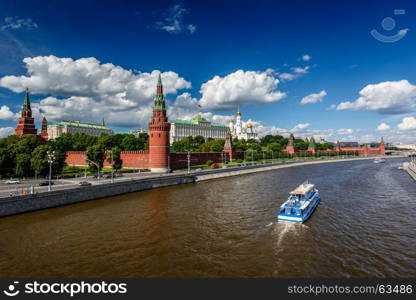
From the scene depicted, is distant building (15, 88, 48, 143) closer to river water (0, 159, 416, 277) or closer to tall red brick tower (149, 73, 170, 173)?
tall red brick tower (149, 73, 170, 173)

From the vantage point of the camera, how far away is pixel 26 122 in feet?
229

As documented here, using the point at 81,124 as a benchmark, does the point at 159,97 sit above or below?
below

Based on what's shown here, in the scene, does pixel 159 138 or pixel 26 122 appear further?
pixel 26 122

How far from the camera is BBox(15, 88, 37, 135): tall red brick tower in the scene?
69.1m

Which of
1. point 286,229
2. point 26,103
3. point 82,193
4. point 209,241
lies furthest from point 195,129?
point 209,241

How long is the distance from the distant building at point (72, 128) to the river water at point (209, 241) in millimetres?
156581

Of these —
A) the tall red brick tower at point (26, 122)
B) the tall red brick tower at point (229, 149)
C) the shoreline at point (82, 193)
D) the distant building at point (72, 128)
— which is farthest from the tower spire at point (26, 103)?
the distant building at point (72, 128)

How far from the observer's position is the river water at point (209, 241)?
13734mm

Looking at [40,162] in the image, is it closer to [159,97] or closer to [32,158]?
[32,158]

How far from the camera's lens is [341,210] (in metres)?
26.5

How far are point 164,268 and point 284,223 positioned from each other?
11.8 m

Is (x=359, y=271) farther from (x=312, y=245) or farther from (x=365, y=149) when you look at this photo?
(x=365, y=149)

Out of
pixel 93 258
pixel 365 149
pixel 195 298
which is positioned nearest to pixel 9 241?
pixel 93 258

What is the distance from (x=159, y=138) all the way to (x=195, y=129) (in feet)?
378
